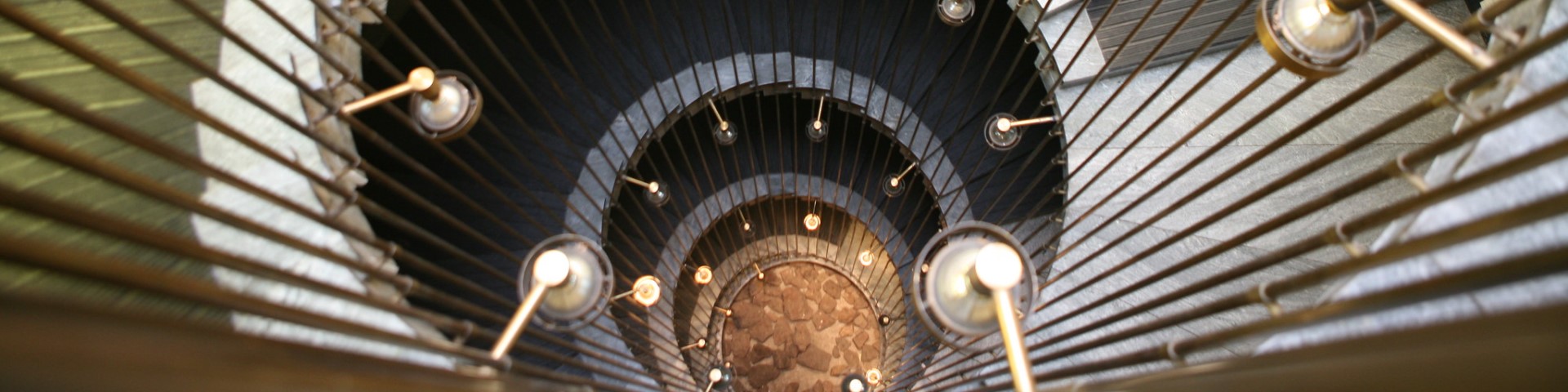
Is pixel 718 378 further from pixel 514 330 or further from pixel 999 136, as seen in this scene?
pixel 514 330

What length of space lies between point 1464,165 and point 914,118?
4423 mm

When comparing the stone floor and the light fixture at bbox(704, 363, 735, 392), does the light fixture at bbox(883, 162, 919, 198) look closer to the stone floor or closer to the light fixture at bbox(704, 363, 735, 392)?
the stone floor

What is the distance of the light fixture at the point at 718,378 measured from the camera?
22.1ft

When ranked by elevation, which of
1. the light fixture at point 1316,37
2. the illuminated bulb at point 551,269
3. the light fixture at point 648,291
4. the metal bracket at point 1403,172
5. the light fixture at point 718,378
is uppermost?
the light fixture at point 718,378

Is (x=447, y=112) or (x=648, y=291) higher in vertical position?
(x=648, y=291)

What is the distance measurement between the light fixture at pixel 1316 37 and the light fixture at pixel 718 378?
5608 mm

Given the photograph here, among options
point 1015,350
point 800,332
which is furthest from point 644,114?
point 1015,350

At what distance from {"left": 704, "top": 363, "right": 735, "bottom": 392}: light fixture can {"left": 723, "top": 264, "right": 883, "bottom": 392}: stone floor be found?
62 centimetres

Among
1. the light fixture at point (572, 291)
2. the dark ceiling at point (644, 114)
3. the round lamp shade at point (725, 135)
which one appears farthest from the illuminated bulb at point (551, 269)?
the round lamp shade at point (725, 135)

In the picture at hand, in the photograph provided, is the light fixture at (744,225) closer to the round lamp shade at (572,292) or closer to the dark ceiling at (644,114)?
the dark ceiling at (644,114)

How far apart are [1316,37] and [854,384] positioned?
18.4 ft

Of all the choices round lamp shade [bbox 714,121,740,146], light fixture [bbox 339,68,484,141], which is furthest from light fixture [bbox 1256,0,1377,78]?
round lamp shade [bbox 714,121,740,146]

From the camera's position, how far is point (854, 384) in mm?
6875

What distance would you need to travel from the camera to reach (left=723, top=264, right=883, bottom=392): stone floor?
320 inches
